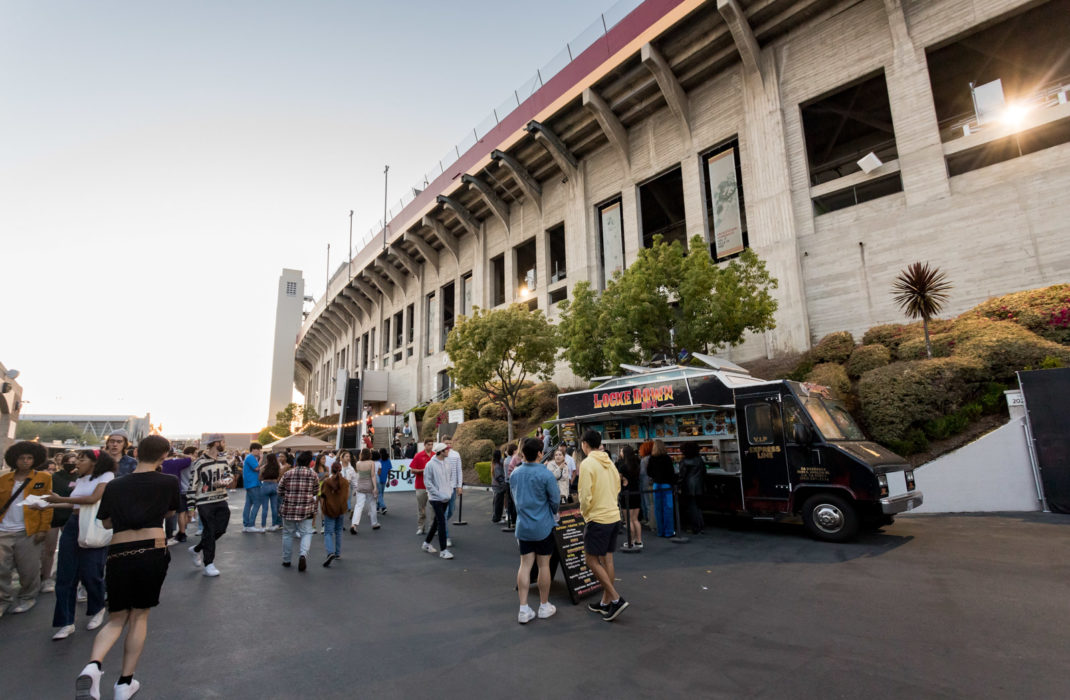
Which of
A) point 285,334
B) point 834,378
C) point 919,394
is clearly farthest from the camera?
point 285,334

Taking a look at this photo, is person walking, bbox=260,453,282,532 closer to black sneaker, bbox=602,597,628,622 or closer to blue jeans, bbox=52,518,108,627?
blue jeans, bbox=52,518,108,627

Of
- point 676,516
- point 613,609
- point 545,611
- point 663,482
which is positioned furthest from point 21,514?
point 676,516

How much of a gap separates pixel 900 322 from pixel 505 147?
21.5 metres

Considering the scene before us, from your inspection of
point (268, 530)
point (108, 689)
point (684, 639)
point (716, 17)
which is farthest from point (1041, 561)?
point (716, 17)

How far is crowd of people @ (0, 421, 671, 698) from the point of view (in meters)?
3.52

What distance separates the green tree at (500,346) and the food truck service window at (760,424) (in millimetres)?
14424

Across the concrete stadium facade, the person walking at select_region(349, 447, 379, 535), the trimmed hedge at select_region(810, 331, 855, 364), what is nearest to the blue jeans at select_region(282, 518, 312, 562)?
the person walking at select_region(349, 447, 379, 535)

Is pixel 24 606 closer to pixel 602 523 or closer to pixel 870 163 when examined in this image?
pixel 602 523

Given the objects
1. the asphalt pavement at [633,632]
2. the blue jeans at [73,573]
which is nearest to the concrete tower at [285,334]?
the blue jeans at [73,573]

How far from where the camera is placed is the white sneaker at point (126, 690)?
3365 mm

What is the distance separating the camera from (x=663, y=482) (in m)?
8.98

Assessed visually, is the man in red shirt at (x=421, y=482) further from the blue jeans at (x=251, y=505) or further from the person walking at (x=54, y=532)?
the person walking at (x=54, y=532)

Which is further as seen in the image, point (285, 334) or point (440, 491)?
point (285, 334)

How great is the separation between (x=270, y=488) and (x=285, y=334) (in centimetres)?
7798
